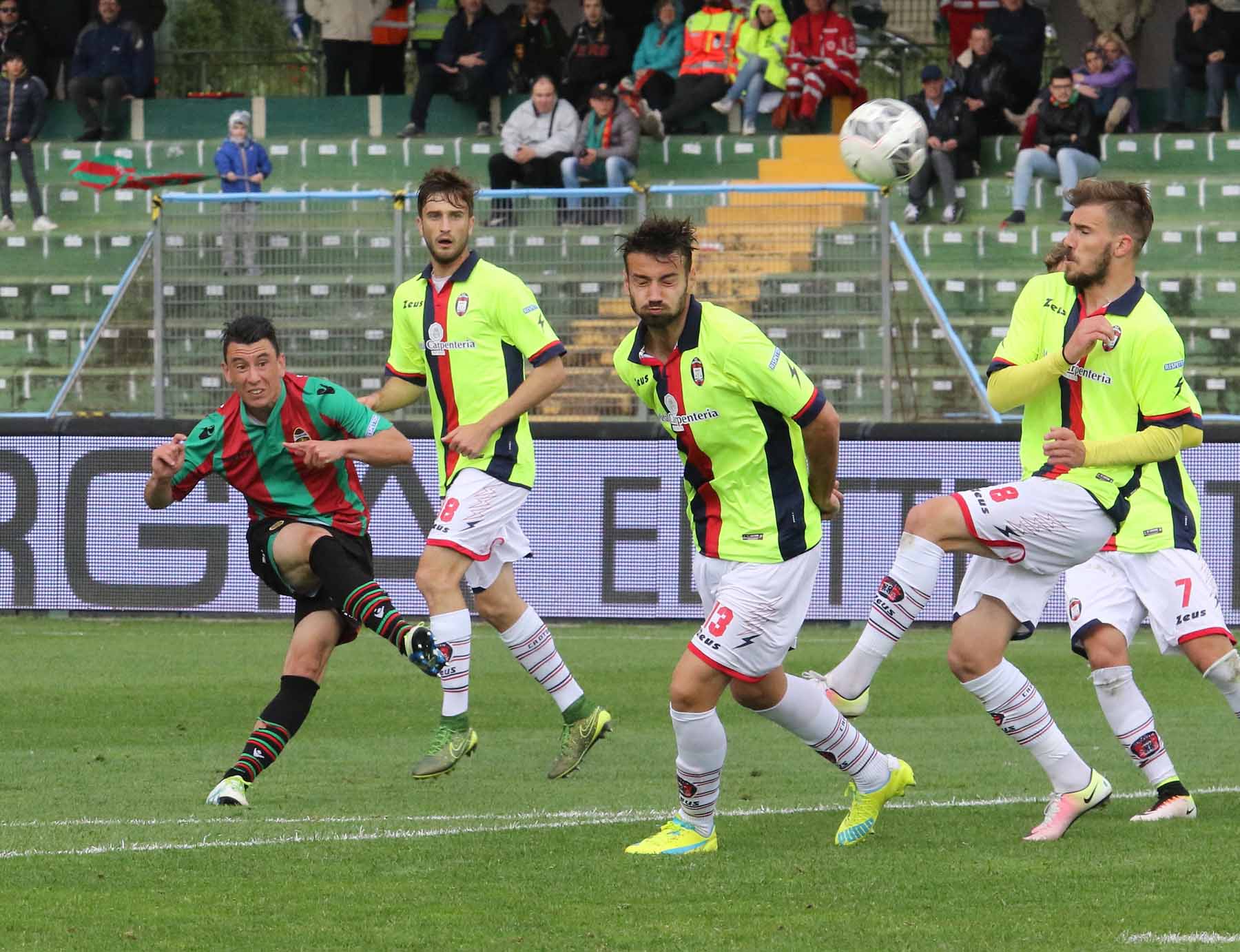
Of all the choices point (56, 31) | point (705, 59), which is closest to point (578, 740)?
point (705, 59)

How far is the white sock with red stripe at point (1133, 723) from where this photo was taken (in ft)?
21.3

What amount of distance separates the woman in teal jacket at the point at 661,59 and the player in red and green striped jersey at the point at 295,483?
1273cm

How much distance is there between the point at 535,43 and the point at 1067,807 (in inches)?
590

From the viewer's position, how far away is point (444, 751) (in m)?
7.61

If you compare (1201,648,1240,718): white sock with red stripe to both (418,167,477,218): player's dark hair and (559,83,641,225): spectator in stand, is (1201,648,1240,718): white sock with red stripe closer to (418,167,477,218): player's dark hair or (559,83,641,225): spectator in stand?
(418,167,477,218): player's dark hair

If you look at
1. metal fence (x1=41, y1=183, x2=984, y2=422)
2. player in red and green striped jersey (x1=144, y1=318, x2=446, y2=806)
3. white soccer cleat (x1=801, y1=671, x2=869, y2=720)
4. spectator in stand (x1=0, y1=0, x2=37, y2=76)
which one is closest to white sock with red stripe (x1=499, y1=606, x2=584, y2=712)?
player in red and green striped jersey (x1=144, y1=318, x2=446, y2=806)

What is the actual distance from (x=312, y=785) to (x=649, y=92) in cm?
1340

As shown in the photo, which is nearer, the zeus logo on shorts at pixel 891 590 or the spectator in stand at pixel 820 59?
the zeus logo on shorts at pixel 891 590

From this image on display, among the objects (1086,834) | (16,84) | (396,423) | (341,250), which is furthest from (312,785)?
(16,84)

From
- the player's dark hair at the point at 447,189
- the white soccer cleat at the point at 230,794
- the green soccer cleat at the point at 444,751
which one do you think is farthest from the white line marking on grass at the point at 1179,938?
the player's dark hair at the point at 447,189

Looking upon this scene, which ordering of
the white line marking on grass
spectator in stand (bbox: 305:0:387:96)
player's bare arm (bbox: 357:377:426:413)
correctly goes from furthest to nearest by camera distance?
spectator in stand (bbox: 305:0:387:96)
player's bare arm (bbox: 357:377:426:413)
the white line marking on grass

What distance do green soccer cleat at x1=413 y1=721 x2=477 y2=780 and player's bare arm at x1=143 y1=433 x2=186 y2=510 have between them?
4.57 feet

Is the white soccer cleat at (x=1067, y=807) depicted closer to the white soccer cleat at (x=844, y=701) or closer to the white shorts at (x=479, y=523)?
the white soccer cleat at (x=844, y=701)

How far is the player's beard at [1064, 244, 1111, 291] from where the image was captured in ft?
20.4
